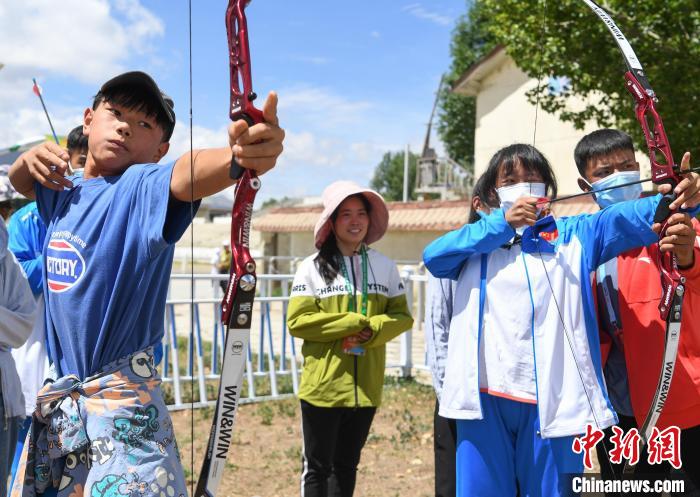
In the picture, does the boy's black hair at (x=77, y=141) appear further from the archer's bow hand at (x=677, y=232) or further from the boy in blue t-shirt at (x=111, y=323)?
the archer's bow hand at (x=677, y=232)

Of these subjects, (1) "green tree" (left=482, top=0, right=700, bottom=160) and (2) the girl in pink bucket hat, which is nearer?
(2) the girl in pink bucket hat

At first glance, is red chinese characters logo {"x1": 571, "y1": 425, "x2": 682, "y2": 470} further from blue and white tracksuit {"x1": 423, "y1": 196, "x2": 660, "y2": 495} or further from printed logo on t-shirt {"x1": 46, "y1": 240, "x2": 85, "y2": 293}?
printed logo on t-shirt {"x1": 46, "y1": 240, "x2": 85, "y2": 293}

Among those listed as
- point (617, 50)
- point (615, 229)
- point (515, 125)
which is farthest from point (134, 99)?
point (515, 125)

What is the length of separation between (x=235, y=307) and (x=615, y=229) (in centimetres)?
160

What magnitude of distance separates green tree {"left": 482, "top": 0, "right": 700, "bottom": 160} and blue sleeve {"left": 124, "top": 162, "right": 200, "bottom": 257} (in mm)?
6194

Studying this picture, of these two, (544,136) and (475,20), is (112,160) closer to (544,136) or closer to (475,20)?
(544,136)

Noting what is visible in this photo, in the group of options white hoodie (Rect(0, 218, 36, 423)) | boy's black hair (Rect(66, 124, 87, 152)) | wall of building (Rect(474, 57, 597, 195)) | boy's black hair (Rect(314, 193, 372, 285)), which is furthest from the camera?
wall of building (Rect(474, 57, 597, 195))

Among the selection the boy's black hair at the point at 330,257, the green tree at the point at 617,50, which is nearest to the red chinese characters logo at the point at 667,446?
the boy's black hair at the point at 330,257

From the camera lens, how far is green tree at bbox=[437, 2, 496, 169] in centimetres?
3072

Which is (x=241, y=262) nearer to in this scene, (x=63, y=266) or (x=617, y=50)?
(x=63, y=266)

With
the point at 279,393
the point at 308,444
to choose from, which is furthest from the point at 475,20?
the point at 308,444

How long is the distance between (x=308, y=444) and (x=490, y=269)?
140 centimetres

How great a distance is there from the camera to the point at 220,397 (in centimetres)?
168

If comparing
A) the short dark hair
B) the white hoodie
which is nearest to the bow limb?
the short dark hair
